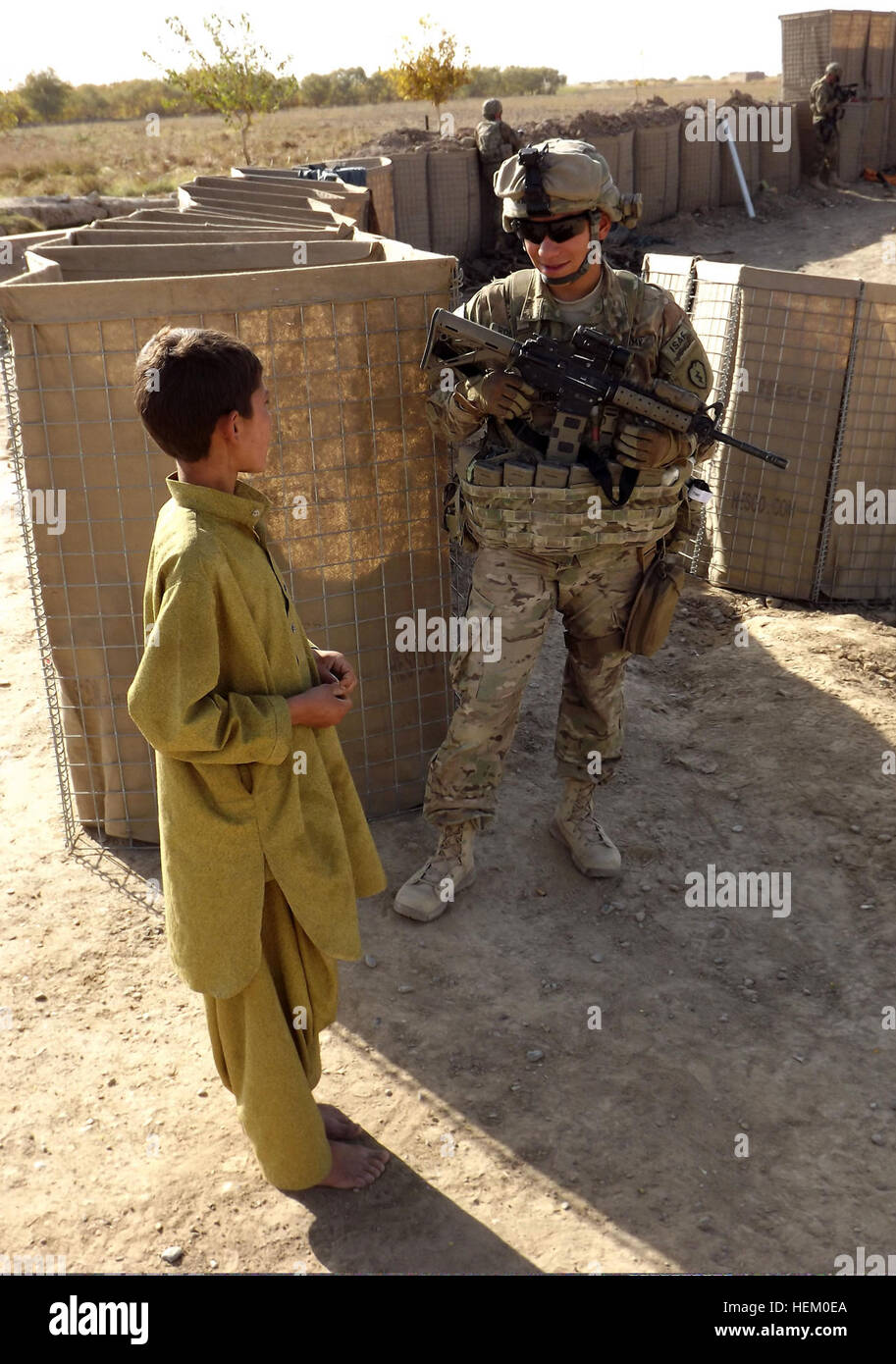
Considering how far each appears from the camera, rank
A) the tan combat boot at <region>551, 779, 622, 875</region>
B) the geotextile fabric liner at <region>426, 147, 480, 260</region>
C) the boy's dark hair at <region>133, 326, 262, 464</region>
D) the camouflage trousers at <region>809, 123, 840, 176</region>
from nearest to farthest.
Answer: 1. the boy's dark hair at <region>133, 326, 262, 464</region>
2. the tan combat boot at <region>551, 779, 622, 875</region>
3. the geotextile fabric liner at <region>426, 147, 480, 260</region>
4. the camouflage trousers at <region>809, 123, 840, 176</region>

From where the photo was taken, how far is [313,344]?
3607mm

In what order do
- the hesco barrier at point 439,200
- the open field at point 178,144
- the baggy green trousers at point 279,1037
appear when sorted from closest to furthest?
the baggy green trousers at point 279,1037
the hesco barrier at point 439,200
the open field at point 178,144

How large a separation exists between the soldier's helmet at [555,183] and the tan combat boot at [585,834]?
1.80 m

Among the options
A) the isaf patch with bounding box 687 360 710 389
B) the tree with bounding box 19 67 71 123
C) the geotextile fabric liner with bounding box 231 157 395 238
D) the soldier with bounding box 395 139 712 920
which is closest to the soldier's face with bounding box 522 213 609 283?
the soldier with bounding box 395 139 712 920

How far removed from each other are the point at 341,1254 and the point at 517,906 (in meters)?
1.41

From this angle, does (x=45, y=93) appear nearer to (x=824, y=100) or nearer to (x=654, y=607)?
(x=824, y=100)

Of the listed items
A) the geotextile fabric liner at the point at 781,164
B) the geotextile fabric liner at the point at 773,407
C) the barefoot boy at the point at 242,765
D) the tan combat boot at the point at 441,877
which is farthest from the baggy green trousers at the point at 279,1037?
the geotextile fabric liner at the point at 781,164

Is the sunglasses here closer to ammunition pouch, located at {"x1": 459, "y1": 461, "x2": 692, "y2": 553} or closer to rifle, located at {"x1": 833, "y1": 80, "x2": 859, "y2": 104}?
ammunition pouch, located at {"x1": 459, "y1": 461, "x2": 692, "y2": 553}

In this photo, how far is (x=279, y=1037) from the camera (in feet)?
7.61

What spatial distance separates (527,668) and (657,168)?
1518 centimetres

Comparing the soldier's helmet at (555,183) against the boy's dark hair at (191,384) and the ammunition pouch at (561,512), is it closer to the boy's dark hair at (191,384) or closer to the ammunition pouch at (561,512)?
the ammunition pouch at (561,512)

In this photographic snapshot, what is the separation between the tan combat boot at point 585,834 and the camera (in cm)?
384

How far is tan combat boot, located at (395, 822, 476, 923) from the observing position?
3.63m

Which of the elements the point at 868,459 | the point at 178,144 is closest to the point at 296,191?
the point at 868,459
